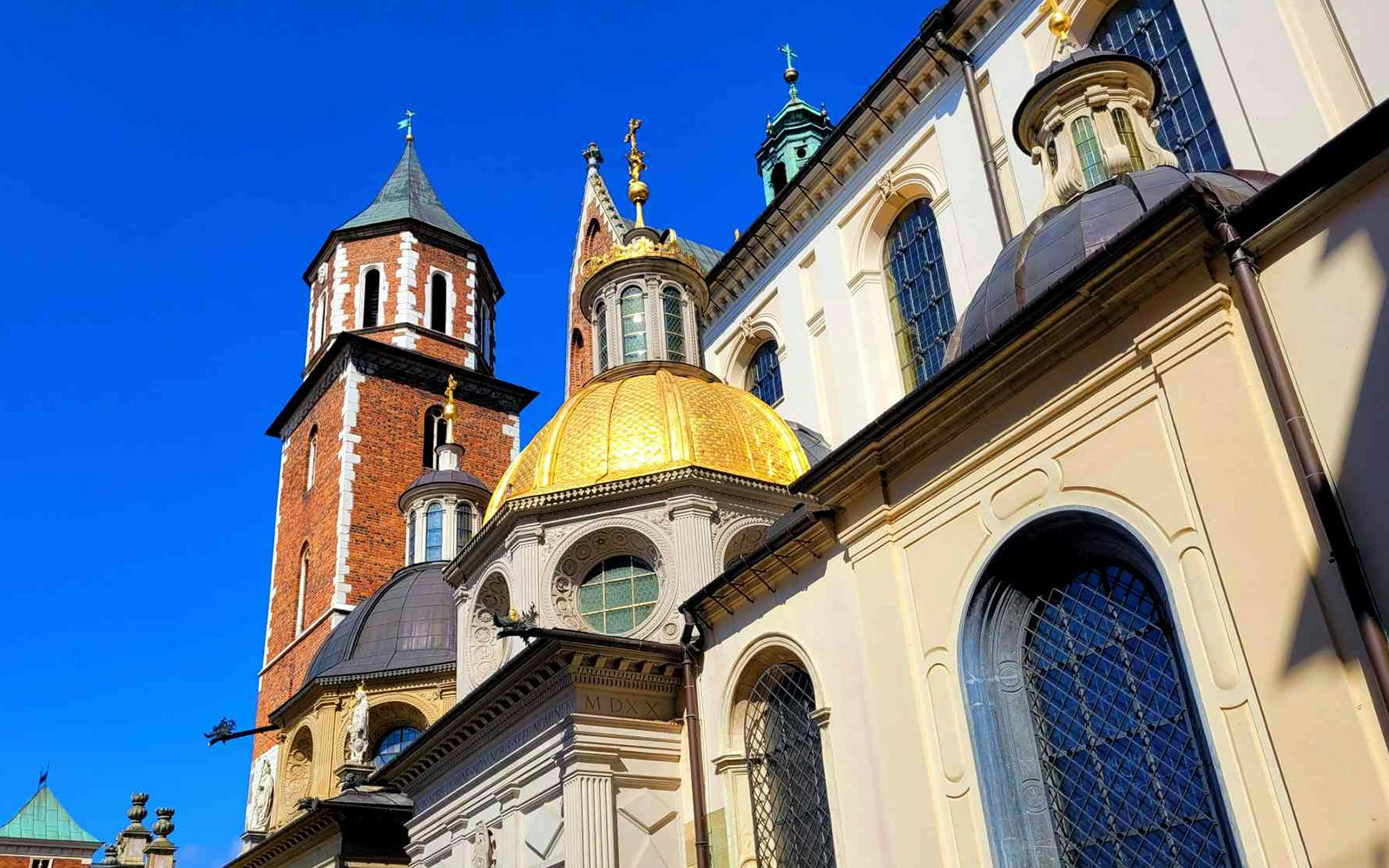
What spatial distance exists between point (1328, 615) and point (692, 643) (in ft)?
21.2

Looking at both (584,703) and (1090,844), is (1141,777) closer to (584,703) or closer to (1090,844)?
(1090,844)

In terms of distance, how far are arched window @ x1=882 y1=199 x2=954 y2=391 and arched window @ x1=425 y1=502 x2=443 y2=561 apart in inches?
483

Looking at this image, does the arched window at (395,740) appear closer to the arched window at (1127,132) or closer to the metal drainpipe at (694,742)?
the metal drainpipe at (694,742)

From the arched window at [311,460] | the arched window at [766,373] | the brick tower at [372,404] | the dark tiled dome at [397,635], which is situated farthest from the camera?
the arched window at [311,460]

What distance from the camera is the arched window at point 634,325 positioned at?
1689 centimetres

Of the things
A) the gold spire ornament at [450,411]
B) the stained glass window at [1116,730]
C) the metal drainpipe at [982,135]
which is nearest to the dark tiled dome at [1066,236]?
the stained glass window at [1116,730]

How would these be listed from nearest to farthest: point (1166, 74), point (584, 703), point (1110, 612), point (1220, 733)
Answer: point (1220, 733) → point (1110, 612) → point (584, 703) → point (1166, 74)

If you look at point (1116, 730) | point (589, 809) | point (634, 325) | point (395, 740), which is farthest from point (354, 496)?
point (1116, 730)

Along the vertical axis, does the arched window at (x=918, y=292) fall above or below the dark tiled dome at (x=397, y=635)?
above

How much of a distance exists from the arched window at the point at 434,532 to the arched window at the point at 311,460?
18.2 feet

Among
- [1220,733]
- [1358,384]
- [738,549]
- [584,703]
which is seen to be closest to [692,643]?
[584,703]

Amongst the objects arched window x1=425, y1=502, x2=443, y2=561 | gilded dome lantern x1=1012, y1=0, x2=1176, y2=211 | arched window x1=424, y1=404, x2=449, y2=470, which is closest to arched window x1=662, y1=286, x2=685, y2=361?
gilded dome lantern x1=1012, y1=0, x2=1176, y2=211

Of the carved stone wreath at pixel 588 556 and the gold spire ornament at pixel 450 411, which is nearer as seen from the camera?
the carved stone wreath at pixel 588 556

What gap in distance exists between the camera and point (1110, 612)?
719 cm
